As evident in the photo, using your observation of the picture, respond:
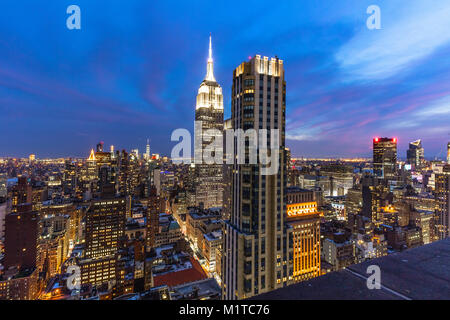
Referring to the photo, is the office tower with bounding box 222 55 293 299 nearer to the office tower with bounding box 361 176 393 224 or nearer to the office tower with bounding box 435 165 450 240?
the office tower with bounding box 435 165 450 240

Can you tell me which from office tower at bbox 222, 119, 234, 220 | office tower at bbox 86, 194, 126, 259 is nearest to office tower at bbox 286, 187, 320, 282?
office tower at bbox 222, 119, 234, 220

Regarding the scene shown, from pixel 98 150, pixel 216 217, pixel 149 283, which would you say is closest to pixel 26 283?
pixel 149 283

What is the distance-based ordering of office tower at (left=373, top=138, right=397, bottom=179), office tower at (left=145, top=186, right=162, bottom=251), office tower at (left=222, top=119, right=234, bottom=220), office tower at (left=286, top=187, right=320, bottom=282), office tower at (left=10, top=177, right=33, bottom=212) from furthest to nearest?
office tower at (left=373, top=138, right=397, bottom=179)
office tower at (left=145, top=186, right=162, bottom=251)
office tower at (left=10, top=177, right=33, bottom=212)
office tower at (left=286, top=187, right=320, bottom=282)
office tower at (left=222, top=119, right=234, bottom=220)

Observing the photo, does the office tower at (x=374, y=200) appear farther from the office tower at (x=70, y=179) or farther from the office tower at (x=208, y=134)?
the office tower at (x=70, y=179)

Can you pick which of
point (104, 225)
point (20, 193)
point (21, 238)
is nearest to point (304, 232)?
point (104, 225)

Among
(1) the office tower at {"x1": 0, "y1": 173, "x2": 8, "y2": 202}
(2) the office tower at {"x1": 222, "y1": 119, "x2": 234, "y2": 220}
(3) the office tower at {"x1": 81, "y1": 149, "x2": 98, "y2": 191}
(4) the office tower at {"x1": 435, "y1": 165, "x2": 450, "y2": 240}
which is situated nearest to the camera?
(2) the office tower at {"x1": 222, "y1": 119, "x2": 234, "y2": 220}

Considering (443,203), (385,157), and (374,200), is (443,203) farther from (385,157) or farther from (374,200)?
(385,157)

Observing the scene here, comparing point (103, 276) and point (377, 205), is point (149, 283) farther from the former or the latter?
point (377, 205)
